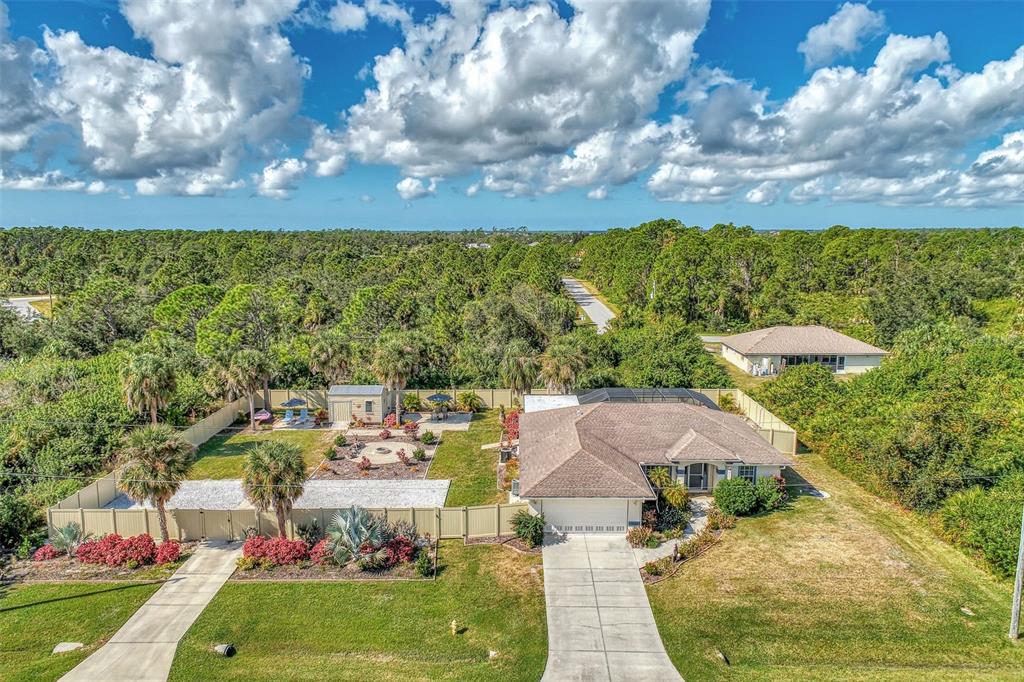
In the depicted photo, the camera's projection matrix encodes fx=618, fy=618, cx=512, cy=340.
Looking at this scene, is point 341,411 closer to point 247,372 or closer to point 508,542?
point 247,372

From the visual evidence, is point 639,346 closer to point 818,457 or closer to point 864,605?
point 818,457

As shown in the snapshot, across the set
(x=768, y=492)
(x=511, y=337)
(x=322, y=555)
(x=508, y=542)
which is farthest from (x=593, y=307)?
(x=322, y=555)

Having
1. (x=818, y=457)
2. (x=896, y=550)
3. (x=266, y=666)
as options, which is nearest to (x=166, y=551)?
(x=266, y=666)

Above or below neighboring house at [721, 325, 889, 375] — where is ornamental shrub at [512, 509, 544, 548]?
below

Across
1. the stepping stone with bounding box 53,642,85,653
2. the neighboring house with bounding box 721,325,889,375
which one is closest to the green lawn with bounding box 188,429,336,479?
the stepping stone with bounding box 53,642,85,653

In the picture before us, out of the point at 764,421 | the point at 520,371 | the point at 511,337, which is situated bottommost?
the point at 764,421

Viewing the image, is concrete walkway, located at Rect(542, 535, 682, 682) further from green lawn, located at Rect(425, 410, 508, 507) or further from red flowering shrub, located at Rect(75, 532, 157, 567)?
red flowering shrub, located at Rect(75, 532, 157, 567)

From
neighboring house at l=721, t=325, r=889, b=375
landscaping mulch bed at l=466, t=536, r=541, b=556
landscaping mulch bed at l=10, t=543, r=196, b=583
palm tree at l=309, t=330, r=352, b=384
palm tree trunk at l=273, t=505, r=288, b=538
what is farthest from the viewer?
neighboring house at l=721, t=325, r=889, b=375
